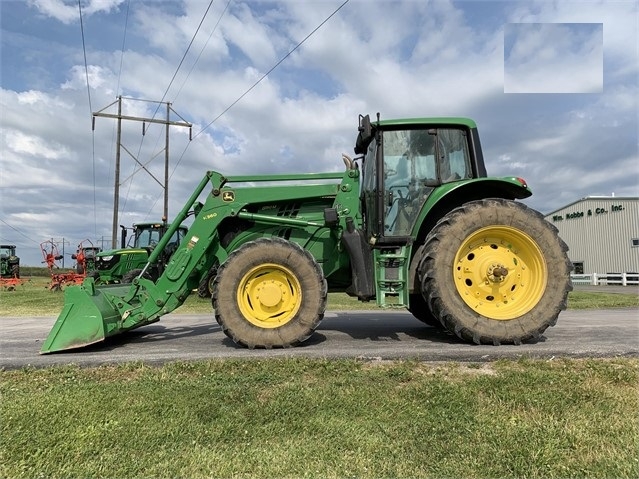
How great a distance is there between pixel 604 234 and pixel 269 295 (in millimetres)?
35754

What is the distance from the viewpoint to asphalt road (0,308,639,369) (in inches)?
179

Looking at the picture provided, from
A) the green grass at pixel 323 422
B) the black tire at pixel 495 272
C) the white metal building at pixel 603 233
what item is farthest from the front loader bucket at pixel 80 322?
the white metal building at pixel 603 233

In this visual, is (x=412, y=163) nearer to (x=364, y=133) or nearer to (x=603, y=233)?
(x=364, y=133)

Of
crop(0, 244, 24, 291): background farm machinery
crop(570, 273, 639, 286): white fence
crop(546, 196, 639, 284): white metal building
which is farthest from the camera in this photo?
crop(546, 196, 639, 284): white metal building

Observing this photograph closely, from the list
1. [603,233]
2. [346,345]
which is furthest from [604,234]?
[346,345]

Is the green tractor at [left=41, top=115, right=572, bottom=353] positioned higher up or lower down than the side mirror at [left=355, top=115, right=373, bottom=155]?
lower down

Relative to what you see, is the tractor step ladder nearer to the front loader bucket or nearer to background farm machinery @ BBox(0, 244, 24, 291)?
the front loader bucket

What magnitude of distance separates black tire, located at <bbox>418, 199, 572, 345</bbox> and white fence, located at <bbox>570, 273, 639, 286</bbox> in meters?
24.5

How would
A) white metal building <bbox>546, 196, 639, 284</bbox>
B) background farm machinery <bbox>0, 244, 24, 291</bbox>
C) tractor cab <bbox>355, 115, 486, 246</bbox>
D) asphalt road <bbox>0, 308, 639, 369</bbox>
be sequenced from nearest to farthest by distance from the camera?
asphalt road <bbox>0, 308, 639, 369</bbox>, tractor cab <bbox>355, 115, 486, 246</bbox>, background farm machinery <bbox>0, 244, 24, 291</bbox>, white metal building <bbox>546, 196, 639, 284</bbox>

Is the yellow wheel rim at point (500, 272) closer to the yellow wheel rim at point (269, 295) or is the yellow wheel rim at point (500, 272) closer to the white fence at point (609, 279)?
the yellow wheel rim at point (269, 295)

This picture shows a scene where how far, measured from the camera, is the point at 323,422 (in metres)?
3.01

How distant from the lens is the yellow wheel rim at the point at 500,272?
17.3 ft

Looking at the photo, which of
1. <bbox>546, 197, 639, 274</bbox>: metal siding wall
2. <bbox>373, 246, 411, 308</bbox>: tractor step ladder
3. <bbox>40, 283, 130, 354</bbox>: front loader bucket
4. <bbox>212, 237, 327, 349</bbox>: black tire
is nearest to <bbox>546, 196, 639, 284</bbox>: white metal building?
<bbox>546, 197, 639, 274</bbox>: metal siding wall

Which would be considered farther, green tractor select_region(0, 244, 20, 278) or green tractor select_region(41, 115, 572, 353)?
green tractor select_region(0, 244, 20, 278)
